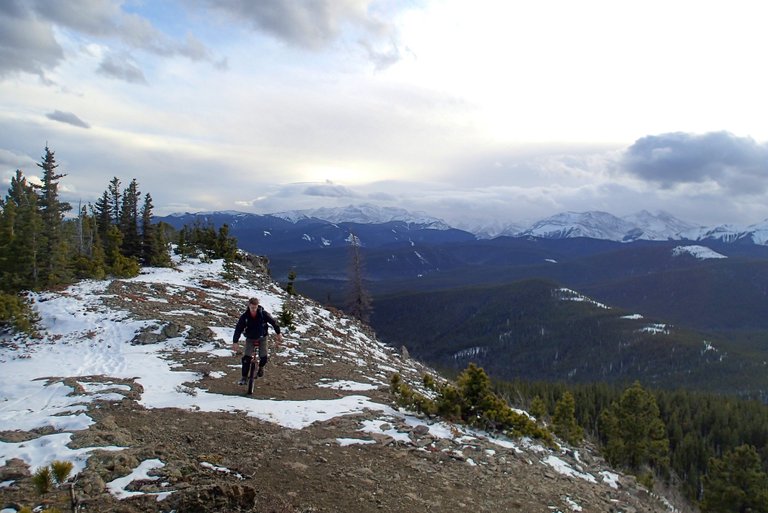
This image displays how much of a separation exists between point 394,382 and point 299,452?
5112 mm

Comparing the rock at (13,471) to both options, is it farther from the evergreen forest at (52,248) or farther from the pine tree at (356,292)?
the pine tree at (356,292)

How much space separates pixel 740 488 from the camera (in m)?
35.7

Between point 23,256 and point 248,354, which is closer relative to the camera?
point 248,354

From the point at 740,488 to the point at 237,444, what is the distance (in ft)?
138

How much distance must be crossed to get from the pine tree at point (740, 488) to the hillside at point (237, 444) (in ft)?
101

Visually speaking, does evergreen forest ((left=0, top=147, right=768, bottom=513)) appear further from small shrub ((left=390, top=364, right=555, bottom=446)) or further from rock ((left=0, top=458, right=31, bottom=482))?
rock ((left=0, top=458, right=31, bottom=482))

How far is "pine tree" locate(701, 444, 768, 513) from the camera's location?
114 feet

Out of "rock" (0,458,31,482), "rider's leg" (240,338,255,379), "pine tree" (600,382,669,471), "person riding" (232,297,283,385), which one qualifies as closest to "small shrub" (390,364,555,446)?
"person riding" (232,297,283,385)

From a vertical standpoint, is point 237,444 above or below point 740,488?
above

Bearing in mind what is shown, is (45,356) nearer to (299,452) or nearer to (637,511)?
(299,452)

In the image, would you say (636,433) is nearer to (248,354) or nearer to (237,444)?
(248,354)

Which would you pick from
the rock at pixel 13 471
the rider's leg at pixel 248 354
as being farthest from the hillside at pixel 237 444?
the rider's leg at pixel 248 354

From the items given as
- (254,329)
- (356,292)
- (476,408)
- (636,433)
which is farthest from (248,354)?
(356,292)

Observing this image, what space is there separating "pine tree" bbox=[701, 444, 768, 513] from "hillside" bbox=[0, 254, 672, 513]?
30.9 meters
